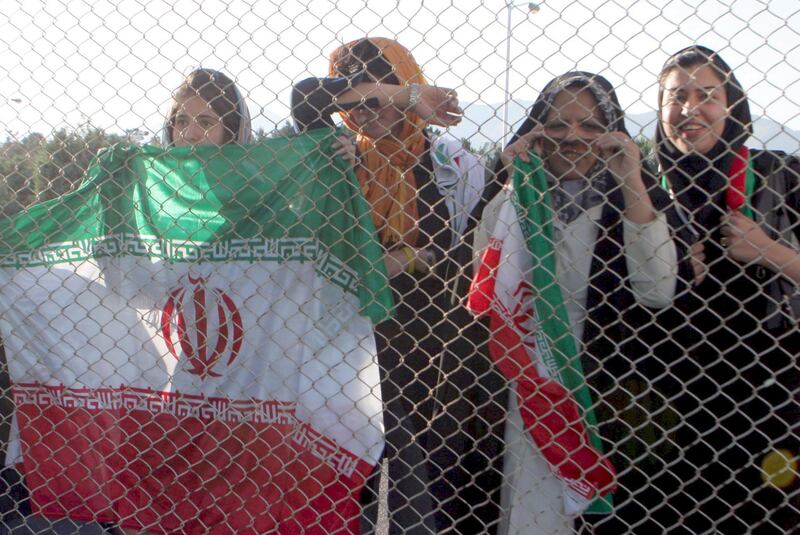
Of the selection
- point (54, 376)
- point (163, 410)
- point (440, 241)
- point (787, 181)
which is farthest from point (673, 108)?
point (54, 376)

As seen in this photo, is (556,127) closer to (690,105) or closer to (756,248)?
(690,105)

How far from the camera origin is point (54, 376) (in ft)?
8.93

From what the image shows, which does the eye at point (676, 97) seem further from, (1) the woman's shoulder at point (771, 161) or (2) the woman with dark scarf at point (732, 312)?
(1) the woman's shoulder at point (771, 161)

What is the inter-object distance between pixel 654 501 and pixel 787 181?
964mm

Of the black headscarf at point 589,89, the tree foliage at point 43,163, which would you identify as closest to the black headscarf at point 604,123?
the black headscarf at point 589,89

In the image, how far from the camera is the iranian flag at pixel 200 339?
2428 millimetres

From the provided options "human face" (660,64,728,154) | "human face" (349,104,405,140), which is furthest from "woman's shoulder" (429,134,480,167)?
"human face" (660,64,728,154)

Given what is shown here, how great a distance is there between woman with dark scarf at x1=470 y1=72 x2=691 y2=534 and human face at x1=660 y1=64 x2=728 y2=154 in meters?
0.15

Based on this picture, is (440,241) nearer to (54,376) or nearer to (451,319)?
(451,319)

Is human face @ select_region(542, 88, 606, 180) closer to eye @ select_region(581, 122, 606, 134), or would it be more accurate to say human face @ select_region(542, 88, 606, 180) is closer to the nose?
eye @ select_region(581, 122, 606, 134)

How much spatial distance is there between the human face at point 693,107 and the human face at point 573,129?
0.65 ft

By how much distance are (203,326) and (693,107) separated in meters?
1.61

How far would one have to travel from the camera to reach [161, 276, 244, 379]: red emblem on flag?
2.53 metres

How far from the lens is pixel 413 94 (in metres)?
2.33
